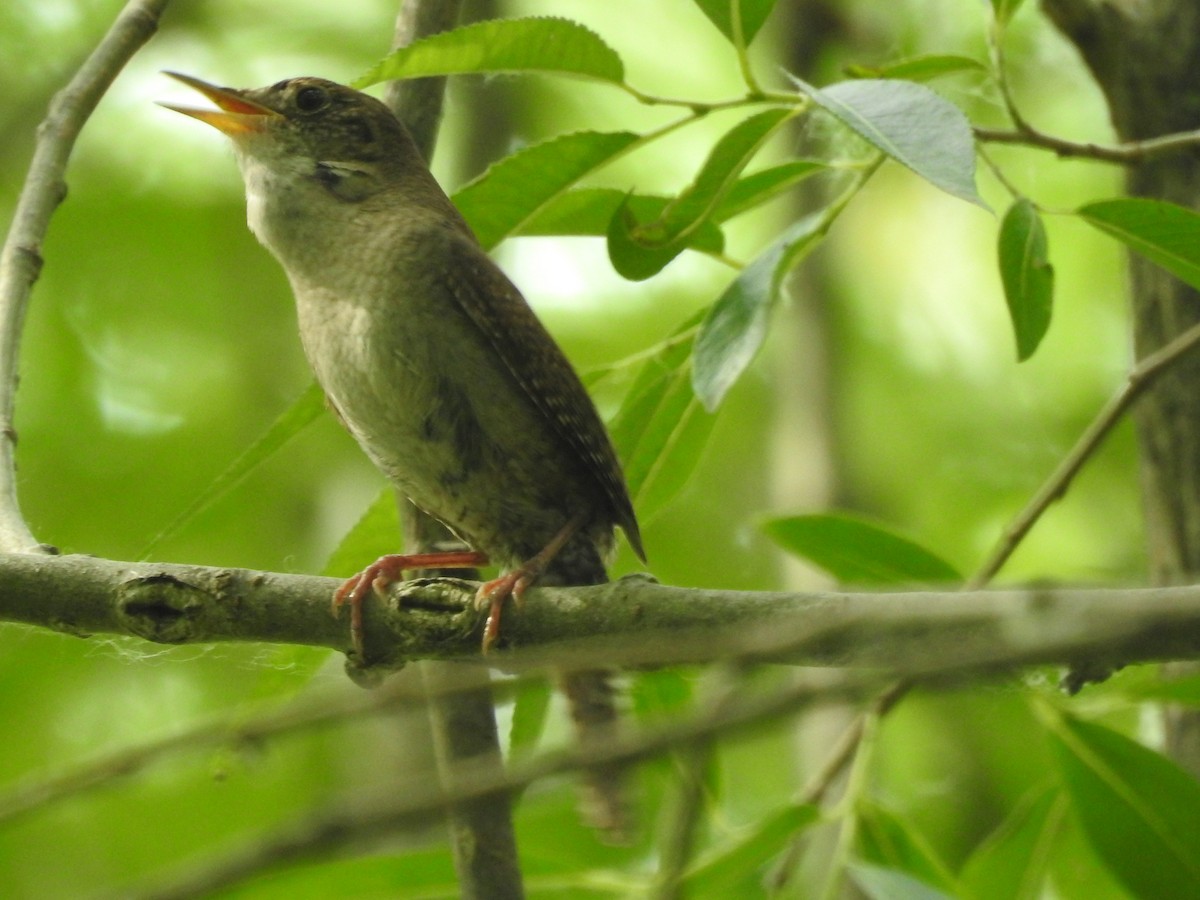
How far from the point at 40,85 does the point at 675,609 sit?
3.93 meters

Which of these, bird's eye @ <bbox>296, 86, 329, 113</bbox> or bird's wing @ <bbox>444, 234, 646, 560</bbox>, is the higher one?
bird's eye @ <bbox>296, 86, 329, 113</bbox>

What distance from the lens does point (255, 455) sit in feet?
8.11

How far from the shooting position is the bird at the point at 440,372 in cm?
265

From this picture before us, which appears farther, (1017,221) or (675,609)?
(1017,221)

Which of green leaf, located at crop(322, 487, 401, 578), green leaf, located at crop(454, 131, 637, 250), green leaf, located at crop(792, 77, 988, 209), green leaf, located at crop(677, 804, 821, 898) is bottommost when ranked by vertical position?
green leaf, located at crop(677, 804, 821, 898)

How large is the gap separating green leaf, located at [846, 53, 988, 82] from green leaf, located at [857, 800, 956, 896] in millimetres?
1307

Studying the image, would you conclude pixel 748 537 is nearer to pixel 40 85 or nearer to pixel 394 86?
pixel 394 86

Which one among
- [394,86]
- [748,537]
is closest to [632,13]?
[748,537]

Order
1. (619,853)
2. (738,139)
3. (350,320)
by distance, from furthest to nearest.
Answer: (619,853) → (350,320) → (738,139)

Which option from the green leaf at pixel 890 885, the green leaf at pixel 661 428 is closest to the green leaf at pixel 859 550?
the green leaf at pixel 661 428

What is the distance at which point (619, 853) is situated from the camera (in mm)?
2842

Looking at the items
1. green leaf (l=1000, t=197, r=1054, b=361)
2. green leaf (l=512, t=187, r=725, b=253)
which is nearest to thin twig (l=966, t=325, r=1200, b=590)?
green leaf (l=1000, t=197, r=1054, b=361)

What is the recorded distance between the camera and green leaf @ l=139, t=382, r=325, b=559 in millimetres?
2283

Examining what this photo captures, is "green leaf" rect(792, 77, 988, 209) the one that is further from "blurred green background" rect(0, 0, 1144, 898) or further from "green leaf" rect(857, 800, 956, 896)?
"blurred green background" rect(0, 0, 1144, 898)
